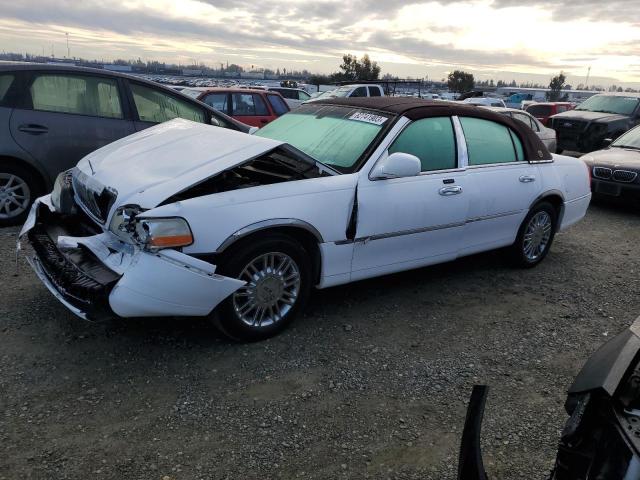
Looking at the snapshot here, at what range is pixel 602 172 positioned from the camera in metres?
8.44

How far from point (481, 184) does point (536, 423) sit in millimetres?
2199

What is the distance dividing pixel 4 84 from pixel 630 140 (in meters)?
9.62

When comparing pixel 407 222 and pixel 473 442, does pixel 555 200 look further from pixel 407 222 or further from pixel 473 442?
pixel 473 442

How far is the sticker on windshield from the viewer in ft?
13.8

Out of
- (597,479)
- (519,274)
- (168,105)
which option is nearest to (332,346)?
(597,479)

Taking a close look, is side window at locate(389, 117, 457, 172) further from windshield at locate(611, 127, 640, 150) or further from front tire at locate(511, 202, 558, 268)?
windshield at locate(611, 127, 640, 150)

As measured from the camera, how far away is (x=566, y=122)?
13.0m

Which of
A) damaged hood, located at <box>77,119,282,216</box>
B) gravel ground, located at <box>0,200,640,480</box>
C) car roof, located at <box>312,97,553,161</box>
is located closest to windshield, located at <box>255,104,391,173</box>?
car roof, located at <box>312,97,553,161</box>

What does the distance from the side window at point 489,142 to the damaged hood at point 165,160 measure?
1.90m

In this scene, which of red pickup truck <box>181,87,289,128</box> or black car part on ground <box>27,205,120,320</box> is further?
red pickup truck <box>181,87,289,128</box>

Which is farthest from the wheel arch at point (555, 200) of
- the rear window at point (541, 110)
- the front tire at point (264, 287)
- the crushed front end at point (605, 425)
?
the rear window at point (541, 110)

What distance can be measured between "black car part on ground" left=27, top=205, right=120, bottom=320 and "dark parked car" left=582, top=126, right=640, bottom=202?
303 inches

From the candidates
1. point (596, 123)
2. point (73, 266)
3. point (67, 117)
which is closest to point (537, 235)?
point (73, 266)

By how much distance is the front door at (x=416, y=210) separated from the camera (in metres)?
3.92
